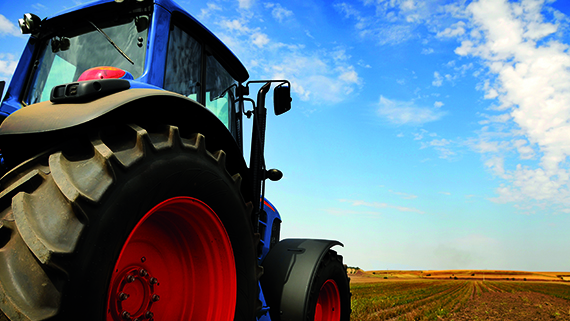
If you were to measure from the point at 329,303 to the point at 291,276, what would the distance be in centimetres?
87

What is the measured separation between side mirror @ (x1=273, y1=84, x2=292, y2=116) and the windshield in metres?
1.25

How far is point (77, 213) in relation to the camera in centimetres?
115

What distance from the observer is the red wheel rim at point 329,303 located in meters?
3.69

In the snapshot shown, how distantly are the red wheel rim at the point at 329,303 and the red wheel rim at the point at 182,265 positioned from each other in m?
1.90

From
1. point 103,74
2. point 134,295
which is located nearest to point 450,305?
point 134,295

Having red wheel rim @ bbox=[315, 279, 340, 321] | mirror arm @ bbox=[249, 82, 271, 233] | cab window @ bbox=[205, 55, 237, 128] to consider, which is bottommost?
red wheel rim @ bbox=[315, 279, 340, 321]

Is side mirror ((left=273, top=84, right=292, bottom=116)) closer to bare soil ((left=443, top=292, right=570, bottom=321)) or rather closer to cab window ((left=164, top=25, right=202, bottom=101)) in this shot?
cab window ((left=164, top=25, right=202, bottom=101))

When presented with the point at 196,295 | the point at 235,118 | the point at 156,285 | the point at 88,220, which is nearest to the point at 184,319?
the point at 196,295

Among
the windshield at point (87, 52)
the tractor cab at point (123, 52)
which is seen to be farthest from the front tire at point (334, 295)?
the windshield at point (87, 52)

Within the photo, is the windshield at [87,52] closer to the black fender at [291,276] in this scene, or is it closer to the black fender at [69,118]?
the black fender at [69,118]


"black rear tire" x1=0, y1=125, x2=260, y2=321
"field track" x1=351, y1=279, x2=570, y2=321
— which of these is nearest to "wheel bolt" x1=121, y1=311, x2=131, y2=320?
Result: "black rear tire" x1=0, y1=125, x2=260, y2=321

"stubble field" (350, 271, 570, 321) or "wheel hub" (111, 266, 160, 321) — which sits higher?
Answer: "wheel hub" (111, 266, 160, 321)

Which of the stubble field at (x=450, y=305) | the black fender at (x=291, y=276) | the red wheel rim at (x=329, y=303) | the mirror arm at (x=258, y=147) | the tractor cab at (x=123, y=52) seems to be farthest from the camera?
the stubble field at (x=450, y=305)

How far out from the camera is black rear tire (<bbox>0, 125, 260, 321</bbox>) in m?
1.07
